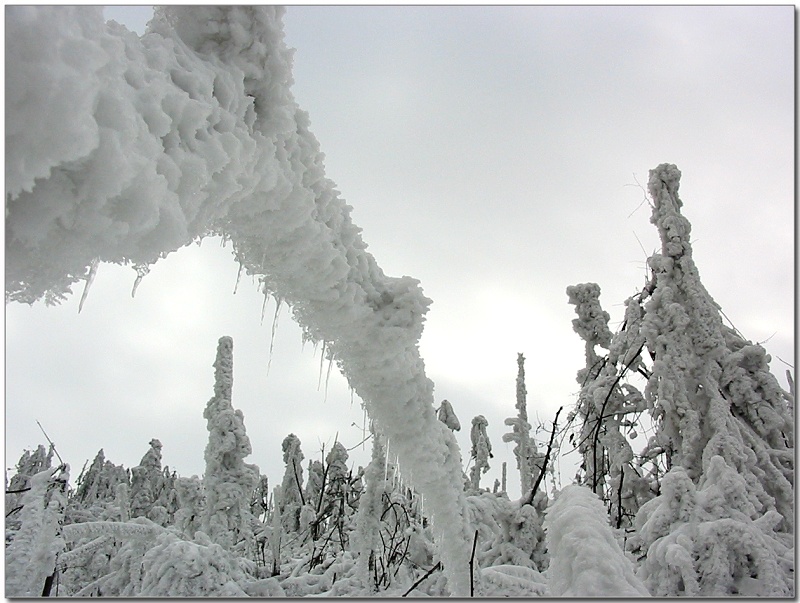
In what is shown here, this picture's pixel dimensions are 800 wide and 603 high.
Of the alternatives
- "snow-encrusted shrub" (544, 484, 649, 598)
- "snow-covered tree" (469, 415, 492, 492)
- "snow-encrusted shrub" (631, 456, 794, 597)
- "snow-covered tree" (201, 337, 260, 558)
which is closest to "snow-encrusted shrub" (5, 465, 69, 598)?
"snow-encrusted shrub" (544, 484, 649, 598)

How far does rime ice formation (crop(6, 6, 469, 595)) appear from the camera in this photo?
1288mm

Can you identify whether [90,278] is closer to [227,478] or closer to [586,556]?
[586,556]

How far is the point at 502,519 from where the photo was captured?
8.05m

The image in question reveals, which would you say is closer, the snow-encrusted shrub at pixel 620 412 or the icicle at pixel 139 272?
the icicle at pixel 139 272

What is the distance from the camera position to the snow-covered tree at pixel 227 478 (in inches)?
442

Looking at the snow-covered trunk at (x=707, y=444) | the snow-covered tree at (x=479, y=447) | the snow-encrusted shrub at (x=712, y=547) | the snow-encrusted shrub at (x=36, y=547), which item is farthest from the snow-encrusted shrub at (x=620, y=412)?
the snow-covered tree at (x=479, y=447)

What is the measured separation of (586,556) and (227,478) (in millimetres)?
11381

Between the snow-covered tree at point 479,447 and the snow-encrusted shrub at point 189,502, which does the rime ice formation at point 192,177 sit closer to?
the snow-encrusted shrub at point 189,502

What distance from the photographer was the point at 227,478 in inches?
459

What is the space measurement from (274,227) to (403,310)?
1185 mm

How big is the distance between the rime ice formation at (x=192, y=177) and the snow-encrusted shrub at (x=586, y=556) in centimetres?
171

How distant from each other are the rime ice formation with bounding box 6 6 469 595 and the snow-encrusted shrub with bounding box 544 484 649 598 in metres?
1.71

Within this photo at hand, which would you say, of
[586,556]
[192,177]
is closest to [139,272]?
[192,177]

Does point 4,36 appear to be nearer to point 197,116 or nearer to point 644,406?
point 197,116
